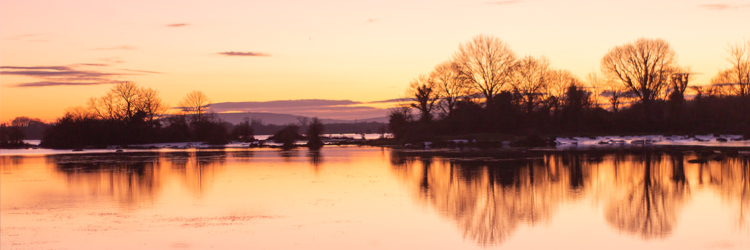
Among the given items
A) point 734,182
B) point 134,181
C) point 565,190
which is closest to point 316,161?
point 134,181

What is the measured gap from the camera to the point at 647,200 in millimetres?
14773

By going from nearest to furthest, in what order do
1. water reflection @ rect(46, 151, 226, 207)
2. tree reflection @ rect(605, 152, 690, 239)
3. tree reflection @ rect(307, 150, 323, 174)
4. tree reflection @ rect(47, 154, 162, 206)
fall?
tree reflection @ rect(605, 152, 690, 239) → tree reflection @ rect(47, 154, 162, 206) → water reflection @ rect(46, 151, 226, 207) → tree reflection @ rect(307, 150, 323, 174)

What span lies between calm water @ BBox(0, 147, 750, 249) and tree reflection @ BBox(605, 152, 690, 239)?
0.12 ft

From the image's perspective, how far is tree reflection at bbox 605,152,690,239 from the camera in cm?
1150

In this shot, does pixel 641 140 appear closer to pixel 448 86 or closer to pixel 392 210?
pixel 448 86

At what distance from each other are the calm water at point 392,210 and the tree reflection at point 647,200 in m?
0.04

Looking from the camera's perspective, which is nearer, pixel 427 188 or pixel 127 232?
pixel 127 232

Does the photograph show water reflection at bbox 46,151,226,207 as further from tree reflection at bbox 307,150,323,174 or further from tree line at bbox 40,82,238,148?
tree line at bbox 40,82,238,148

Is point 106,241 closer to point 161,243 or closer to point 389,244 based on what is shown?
point 161,243

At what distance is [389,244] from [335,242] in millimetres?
953

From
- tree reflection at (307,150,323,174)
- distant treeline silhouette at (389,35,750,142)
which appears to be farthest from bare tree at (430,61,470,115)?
tree reflection at (307,150,323,174)

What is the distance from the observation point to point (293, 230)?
11438mm

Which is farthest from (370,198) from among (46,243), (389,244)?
(46,243)

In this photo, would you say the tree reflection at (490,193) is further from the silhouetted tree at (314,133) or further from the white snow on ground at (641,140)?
the silhouetted tree at (314,133)
